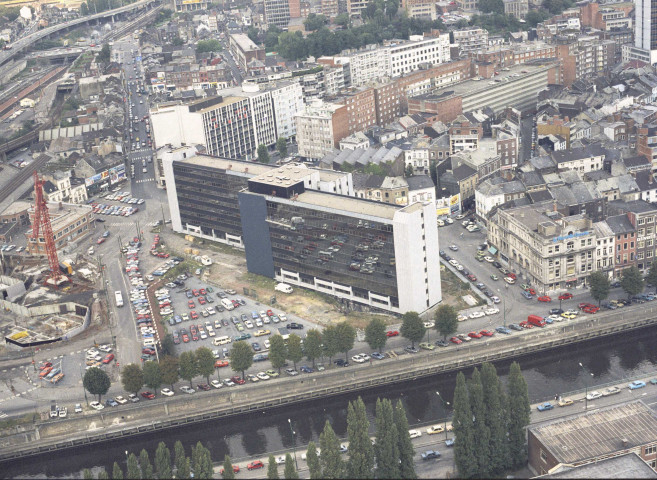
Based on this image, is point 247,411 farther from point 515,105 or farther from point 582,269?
point 515,105

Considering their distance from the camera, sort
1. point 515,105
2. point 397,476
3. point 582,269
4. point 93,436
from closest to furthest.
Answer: point 397,476 < point 93,436 < point 582,269 < point 515,105

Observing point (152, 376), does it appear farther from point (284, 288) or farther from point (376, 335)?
point (284, 288)

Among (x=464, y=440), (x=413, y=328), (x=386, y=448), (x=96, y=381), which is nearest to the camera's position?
(x=386, y=448)

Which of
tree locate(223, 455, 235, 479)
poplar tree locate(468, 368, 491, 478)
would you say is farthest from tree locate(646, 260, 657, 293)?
tree locate(223, 455, 235, 479)

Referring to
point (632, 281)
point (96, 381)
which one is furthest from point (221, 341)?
point (632, 281)

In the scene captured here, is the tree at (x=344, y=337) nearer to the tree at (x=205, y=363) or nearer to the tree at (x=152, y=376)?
the tree at (x=205, y=363)

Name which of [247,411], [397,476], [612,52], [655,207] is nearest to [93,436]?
[247,411]
